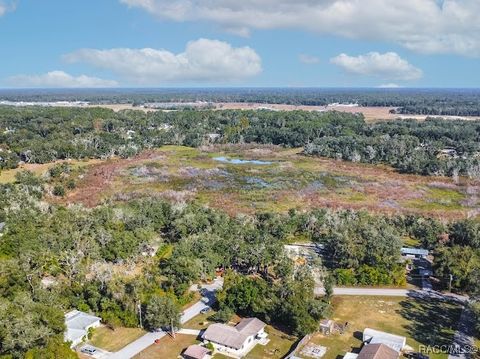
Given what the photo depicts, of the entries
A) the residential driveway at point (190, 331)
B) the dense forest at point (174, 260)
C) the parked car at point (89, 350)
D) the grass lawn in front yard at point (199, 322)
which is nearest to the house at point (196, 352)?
the residential driveway at point (190, 331)

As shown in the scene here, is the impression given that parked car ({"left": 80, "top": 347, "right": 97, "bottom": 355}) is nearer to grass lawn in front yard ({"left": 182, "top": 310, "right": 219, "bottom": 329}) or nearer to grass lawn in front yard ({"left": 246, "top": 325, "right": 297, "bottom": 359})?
grass lawn in front yard ({"left": 182, "top": 310, "right": 219, "bottom": 329})

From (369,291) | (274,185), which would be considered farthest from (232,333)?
(274,185)

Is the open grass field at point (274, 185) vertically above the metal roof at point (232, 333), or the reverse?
the open grass field at point (274, 185)

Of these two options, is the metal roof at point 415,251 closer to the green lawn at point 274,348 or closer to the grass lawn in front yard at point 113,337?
the green lawn at point 274,348

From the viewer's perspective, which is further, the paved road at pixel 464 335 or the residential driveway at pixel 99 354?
the paved road at pixel 464 335

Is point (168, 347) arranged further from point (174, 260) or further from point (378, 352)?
point (378, 352)

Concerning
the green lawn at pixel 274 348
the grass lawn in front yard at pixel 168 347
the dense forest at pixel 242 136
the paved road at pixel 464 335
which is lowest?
the green lawn at pixel 274 348
